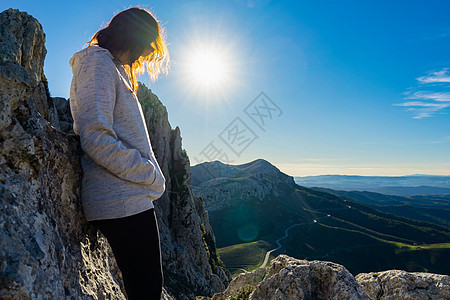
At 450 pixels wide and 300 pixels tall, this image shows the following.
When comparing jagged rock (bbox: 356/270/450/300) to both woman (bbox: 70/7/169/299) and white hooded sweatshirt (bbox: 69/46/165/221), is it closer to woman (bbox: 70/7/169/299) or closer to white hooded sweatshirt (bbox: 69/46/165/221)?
woman (bbox: 70/7/169/299)

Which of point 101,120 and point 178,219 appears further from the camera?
point 178,219

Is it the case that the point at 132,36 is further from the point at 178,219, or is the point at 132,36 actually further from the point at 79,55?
the point at 178,219

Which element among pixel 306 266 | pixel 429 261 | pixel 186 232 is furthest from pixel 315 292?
pixel 429 261

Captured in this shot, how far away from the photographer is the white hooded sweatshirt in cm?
293

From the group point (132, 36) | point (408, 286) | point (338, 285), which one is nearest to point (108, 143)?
point (132, 36)

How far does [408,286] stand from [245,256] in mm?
133955

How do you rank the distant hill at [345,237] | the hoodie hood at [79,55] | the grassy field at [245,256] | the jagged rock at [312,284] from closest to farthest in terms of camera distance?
the hoodie hood at [79,55], the jagged rock at [312,284], the grassy field at [245,256], the distant hill at [345,237]

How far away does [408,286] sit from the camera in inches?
263

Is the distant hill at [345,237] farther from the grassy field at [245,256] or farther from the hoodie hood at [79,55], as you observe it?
the hoodie hood at [79,55]

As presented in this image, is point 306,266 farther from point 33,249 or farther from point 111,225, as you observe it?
point 33,249

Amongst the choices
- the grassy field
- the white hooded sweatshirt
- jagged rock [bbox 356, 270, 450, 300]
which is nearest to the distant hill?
the grassy field

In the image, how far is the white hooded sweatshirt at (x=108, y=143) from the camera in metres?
2.93

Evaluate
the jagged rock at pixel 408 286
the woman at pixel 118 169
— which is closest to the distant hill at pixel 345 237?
the jagged rock at pixel 408 286

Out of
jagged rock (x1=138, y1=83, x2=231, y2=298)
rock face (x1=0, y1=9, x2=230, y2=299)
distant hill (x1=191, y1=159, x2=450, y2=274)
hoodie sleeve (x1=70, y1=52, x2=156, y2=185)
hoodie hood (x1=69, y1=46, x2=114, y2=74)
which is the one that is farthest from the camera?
distant hill (x1=191, y1=159, x2=450, y2=274)
